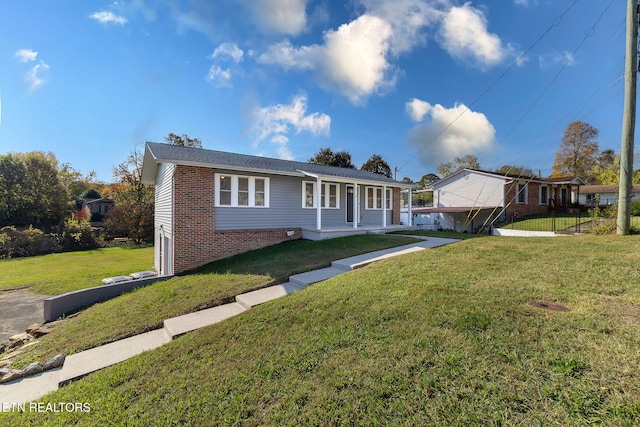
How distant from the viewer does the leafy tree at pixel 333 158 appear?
113 ft

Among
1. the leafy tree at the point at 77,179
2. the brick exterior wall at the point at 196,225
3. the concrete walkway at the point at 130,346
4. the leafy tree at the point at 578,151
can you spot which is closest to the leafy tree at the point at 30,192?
the leafy tree at the point at 77,179

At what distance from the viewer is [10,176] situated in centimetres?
2158

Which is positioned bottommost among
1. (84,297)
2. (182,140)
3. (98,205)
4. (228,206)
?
(84,297)

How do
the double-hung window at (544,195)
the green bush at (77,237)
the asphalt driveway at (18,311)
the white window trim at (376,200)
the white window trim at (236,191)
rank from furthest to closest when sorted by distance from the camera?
the double-hung window at (544,195) → the green bush at (77,237) → the white window trim at (376,200) → the white window trim at (236,191) → the asphalt driveway at (18,311)

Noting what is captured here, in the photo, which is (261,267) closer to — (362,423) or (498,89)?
(362,423)

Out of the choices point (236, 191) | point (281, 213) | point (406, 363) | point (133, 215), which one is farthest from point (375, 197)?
point (133, 215)

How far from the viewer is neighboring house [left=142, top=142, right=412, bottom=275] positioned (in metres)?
9.62

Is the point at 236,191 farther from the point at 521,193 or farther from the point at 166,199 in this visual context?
the point at 521,193

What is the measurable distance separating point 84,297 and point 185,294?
375cm

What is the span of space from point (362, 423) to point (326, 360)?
0.94 metres

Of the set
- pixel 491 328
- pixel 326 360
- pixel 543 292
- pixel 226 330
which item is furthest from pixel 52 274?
pixel 543 292

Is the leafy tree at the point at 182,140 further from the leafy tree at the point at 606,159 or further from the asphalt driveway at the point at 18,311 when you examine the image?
the leafy tree at the point at 606,159

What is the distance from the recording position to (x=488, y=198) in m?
21.6

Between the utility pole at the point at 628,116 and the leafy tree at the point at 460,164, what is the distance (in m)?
35.1
